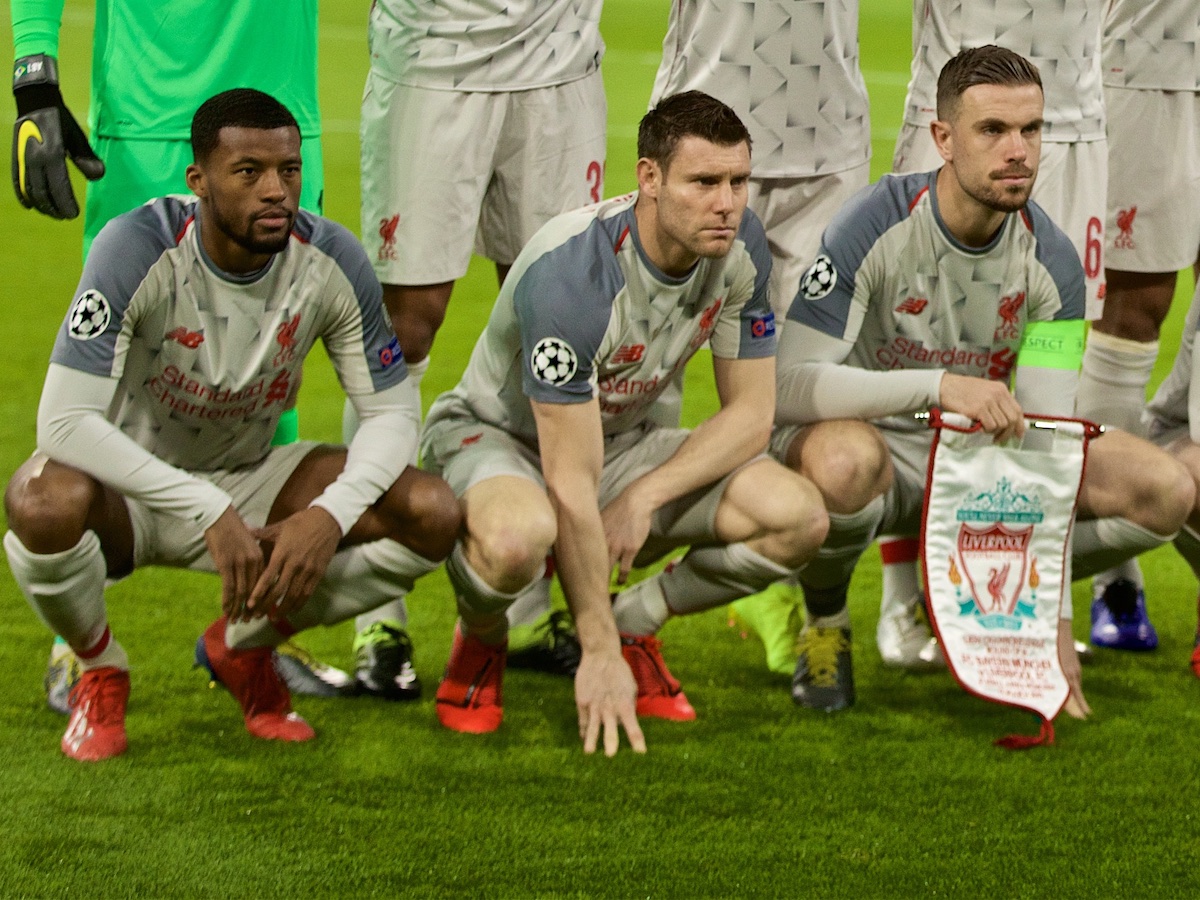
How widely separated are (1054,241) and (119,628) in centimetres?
215

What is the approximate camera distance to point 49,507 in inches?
120

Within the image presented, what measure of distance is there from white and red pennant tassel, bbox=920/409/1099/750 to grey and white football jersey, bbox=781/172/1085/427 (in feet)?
0.80

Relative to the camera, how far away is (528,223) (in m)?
3.96

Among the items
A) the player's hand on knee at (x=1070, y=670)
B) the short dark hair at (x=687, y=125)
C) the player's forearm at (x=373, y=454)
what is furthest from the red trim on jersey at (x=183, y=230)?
the player's hand on knee at (x=1070, y=670)

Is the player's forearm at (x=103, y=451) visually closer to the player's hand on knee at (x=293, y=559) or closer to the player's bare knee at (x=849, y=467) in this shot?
the player's hand on knee at (x=293, y=559)

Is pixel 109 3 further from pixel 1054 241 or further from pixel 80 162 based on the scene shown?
pixel 1054 241

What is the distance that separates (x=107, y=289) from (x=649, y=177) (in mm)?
992

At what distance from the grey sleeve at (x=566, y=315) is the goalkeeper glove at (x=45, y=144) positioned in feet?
2.76

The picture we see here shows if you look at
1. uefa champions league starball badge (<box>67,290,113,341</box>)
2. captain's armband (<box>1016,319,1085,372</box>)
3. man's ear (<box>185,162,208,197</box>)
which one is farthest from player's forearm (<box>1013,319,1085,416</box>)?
uefa champions league starball badge (<box>67,290,113,341</box>)

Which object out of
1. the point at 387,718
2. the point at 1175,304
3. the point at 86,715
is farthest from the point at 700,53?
the point at 1175,304

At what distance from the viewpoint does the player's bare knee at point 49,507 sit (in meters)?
3.04

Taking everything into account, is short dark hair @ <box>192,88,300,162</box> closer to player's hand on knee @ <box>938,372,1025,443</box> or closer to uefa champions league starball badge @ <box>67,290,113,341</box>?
→ uefa champions league starball badge @ <box>67,290,113,341</box>

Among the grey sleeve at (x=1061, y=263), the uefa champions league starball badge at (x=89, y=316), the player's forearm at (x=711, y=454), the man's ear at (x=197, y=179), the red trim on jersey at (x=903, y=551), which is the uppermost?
the man's ear at (x=197, y=179)

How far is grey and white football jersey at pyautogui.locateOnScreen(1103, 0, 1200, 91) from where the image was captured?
174 inches
